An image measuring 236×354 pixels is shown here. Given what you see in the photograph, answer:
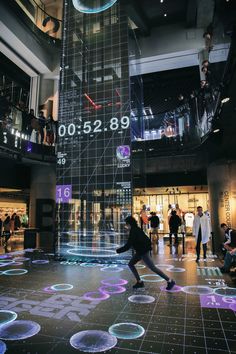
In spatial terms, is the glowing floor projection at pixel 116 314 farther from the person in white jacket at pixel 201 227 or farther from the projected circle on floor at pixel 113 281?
the person in white jacket at pixel 201 227

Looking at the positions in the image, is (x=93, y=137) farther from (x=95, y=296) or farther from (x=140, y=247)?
(x=95, y=296)

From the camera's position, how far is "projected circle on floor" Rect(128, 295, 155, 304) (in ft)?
14.7

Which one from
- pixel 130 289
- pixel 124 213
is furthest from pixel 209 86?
pixel 130 289

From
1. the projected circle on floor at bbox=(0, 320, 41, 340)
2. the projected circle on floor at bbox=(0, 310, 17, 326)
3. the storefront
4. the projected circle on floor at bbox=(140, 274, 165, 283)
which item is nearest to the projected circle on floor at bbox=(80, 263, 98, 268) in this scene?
the projected circle on floor at bbox=(140, 274, 165, 283)

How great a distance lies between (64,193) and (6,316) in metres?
5.19

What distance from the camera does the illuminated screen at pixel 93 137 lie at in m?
8.16

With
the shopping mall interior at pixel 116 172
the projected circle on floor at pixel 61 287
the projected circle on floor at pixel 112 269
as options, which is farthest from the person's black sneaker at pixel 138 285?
the projected circle on floor at pixel 112 269

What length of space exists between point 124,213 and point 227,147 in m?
4.75

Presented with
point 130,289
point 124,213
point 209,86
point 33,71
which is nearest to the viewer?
point 130,289

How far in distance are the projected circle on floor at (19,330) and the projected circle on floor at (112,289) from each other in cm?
174

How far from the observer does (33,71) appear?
15523mm

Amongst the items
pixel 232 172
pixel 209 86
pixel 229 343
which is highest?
pixel 209 86

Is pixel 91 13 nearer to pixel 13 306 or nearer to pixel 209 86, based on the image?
pixel 209 86

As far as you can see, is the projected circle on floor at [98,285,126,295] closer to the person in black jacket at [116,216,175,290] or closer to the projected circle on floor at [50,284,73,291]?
the person in black jacket at [116,216,175,290]
